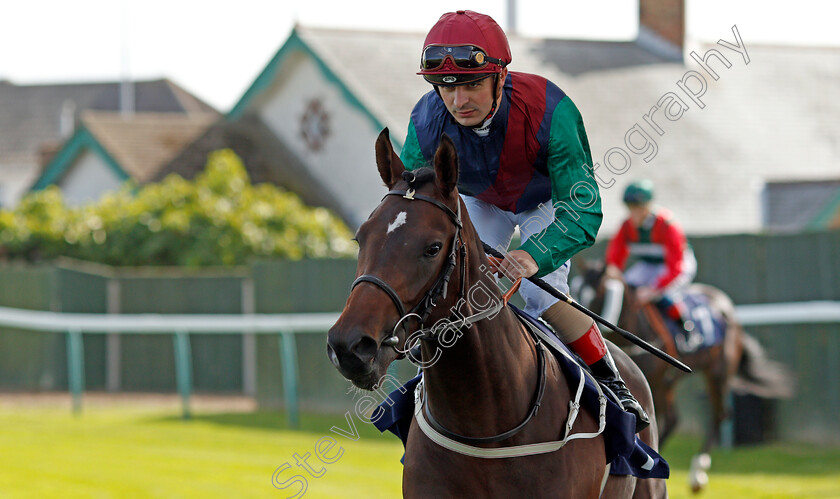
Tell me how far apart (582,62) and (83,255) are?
11.4 metres

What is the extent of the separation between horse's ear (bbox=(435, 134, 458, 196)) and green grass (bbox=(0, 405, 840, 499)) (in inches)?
196

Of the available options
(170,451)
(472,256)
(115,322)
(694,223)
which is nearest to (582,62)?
(694,223)

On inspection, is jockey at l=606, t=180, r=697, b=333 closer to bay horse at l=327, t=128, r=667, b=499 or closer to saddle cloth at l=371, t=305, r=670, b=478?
saddle cloth at l=371, t=305, r=670, b=478

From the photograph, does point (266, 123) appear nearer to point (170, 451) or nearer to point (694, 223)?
point (694, 223)

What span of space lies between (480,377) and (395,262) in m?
0.63

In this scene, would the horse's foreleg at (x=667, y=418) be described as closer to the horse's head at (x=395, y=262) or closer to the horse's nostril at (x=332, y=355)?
the horse's head at (x=395, y=262)

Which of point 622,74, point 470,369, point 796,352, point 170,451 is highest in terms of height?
point 622,74

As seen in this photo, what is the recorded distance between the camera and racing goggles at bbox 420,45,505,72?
11.5 feet

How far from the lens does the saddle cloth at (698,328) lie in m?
9.48

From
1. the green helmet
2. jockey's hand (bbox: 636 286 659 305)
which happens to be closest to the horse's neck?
jockey's hand (bbox: 636 286 659 305)

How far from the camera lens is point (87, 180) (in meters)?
23.8

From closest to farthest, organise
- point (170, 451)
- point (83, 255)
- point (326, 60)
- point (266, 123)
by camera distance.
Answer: point (170, 451)
point (83, 255)
point (326, 60)
point (266, 123)

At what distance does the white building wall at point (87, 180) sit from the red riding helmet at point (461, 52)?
2018 centimetres

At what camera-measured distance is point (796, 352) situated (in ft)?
33.6
